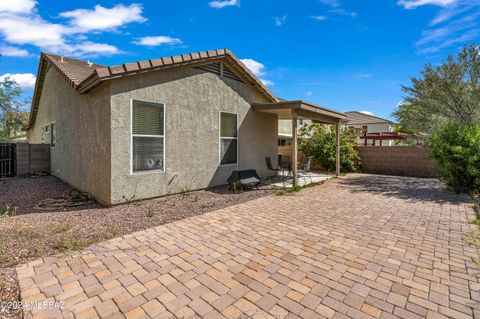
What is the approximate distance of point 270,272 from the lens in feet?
10.3

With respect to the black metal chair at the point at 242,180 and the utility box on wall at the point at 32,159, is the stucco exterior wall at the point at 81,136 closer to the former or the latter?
the utility box on wall at the point at 32,159

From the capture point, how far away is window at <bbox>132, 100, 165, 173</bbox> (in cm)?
650

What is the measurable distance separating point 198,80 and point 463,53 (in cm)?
1126

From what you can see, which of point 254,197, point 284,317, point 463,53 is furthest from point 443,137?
point 284,317

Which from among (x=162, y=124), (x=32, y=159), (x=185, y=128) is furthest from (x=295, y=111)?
(x=32, y=159)

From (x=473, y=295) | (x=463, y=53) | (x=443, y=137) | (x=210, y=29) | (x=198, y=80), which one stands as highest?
(x=210, y=29)

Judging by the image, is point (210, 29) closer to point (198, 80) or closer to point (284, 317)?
point (198, 80)

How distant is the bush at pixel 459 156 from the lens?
7.91m

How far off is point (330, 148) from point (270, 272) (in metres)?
12.1

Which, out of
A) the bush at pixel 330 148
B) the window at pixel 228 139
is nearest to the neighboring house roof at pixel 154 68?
the window at pixel 228 139

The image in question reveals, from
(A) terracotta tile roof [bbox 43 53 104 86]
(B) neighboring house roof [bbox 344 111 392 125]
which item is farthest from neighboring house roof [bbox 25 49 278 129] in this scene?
(B) neighboring house roof [bbox 344 111 392 125]

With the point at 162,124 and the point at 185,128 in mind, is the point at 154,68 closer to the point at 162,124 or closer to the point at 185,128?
the point at 162,124

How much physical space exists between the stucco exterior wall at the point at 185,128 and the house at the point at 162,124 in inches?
1.0

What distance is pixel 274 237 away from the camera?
435 cm
